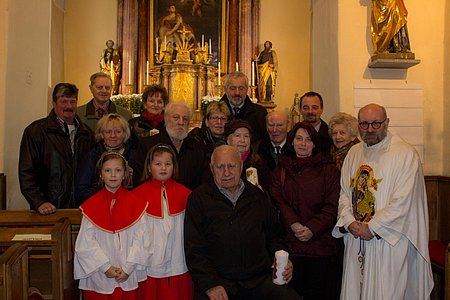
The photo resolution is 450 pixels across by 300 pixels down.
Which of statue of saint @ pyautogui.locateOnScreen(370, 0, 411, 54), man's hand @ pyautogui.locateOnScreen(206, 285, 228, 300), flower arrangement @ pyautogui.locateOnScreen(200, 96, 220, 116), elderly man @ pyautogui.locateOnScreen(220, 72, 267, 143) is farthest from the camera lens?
flower arrangement @ pyautogui.locateOnScreen(200, 96, 220, 116)

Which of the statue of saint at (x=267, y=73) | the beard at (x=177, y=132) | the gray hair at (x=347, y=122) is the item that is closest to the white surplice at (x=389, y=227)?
→ the gray hair at (x=347, y=122)

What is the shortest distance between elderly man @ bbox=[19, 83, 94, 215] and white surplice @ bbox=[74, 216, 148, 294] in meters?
0.84

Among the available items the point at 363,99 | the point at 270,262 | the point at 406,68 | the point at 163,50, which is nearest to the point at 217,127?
the point at 270,262

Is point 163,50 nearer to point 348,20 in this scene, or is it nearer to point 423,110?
point 348,20

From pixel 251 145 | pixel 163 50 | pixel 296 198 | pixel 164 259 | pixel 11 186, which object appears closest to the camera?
pixel 164 259

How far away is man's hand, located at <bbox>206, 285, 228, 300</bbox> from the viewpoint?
3.15m

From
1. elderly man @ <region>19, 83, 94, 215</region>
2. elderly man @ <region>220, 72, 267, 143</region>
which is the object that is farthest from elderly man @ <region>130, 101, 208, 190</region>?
elderly man @ <region>220, 72, 267, 143</region>

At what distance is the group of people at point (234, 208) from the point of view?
3.28 metres

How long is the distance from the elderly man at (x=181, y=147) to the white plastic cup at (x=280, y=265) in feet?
3.00

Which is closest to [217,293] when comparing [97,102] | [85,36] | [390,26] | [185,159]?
[185,159]

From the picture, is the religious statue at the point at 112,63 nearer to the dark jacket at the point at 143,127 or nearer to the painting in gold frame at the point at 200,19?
the painting in gold frame at the point at 200,19

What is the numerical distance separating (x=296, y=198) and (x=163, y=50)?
7.59 metres

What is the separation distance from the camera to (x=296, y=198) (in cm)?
361

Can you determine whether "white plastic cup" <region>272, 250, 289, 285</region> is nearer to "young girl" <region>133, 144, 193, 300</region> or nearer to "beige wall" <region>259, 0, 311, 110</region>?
"young girl" <region>133, 144, 193, 300</region>
